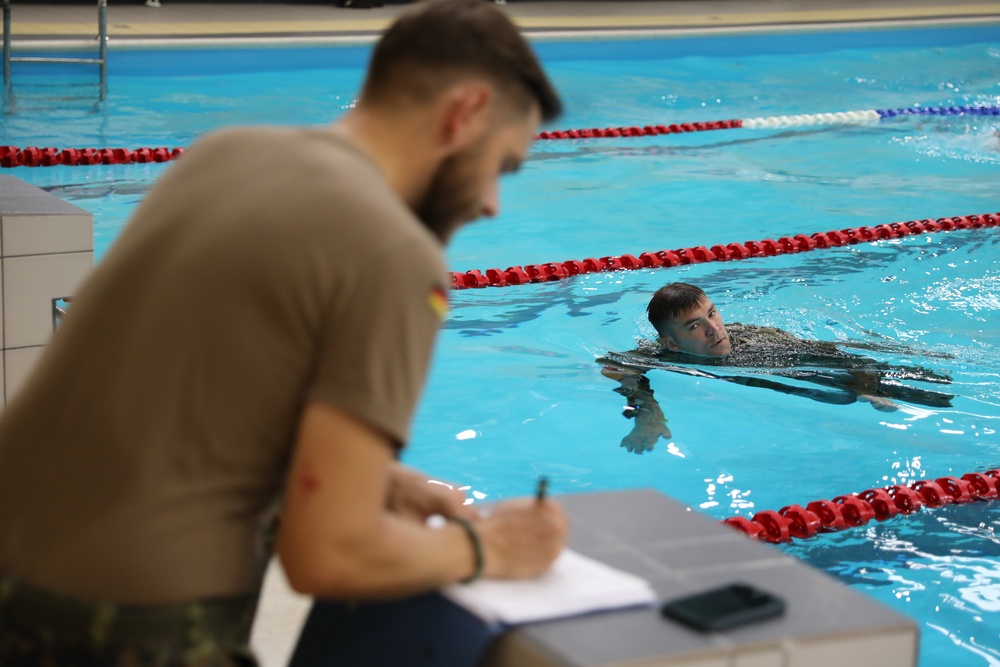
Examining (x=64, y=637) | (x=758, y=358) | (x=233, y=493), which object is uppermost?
(x=233, y=493)

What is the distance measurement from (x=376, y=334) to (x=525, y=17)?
13.6 metres

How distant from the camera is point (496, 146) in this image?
1274mm

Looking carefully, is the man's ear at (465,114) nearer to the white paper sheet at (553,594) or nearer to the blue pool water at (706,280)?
the white paper sheet at (553,594)

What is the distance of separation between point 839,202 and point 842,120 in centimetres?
349

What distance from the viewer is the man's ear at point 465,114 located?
1.25 meters

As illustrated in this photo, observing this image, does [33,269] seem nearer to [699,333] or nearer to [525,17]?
[699,333]

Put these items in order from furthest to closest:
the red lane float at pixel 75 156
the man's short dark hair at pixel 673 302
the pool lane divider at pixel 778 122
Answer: the pool lane divider at pixel 778 122, the red lane float at pixel 75 156, the man's short dark hair at pixel 673 302

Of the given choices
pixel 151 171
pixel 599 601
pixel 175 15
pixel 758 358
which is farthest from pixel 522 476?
pixel 175 15

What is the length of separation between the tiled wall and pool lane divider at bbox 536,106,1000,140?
6.87m

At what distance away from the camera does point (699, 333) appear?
15.9 feet

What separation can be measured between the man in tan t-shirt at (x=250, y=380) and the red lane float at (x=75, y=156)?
7.11 metres

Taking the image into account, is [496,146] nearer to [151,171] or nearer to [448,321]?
[448,321]

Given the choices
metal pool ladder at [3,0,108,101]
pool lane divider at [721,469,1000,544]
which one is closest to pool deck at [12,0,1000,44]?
metal pool ladder at [3,0,108,101]

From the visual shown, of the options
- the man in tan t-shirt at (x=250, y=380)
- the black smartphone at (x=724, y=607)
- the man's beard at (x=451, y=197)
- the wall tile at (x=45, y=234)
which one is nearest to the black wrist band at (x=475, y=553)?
the man in tan t-shirt at (x=250, y=380)
